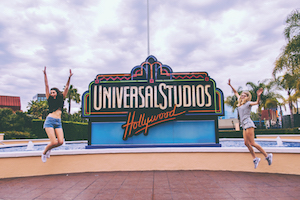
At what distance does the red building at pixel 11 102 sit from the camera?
54688 mm

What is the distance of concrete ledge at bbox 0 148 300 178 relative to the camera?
8.23m

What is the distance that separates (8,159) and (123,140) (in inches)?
193

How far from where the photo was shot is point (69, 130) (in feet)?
91.7

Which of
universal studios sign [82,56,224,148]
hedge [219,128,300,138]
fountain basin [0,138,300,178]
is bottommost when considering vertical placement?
hedge [219,128,300,138]

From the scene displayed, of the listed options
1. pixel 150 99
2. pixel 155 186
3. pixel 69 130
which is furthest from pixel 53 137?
pixel 69 130

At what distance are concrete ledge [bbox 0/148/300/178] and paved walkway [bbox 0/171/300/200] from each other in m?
0.42

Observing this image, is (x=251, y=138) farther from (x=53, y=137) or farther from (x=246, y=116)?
(x=53, y=137)

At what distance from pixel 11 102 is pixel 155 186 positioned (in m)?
62.6

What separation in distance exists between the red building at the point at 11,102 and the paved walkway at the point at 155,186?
57.4 meters

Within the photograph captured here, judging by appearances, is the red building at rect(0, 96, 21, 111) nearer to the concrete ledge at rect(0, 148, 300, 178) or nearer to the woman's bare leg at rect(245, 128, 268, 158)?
the concrete ledge at rect(0, 148, 300, 178)

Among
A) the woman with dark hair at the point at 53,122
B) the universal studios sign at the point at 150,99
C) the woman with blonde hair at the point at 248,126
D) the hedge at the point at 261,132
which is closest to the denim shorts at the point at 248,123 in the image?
the woman with blonde hair at the point at 248,126

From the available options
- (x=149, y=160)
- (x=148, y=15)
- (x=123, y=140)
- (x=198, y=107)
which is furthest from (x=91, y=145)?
(x=148, y=15)

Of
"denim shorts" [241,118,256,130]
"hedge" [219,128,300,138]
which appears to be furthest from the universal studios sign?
"hedge" [219,128,300,138]

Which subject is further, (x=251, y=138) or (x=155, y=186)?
(x=251, y=138)
